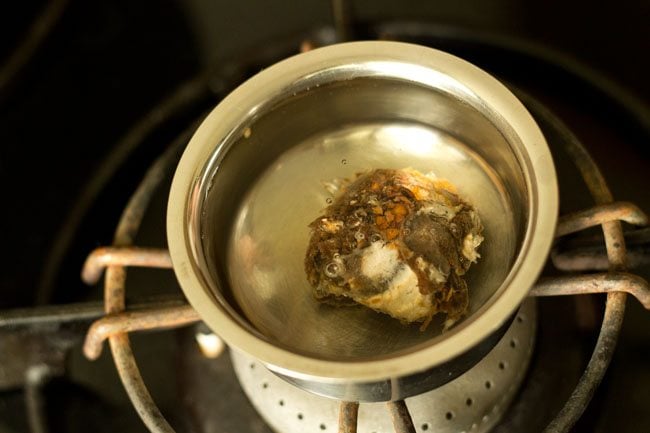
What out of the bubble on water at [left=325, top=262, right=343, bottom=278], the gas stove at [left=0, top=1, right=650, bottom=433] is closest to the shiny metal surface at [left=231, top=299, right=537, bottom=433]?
the gas stove at [left=0, top=1, right=650, bottom=433]

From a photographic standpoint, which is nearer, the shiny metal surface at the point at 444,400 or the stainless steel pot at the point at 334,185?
the stainless steel pot at the point at 334,185

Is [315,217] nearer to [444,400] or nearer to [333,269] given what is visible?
[333,269]

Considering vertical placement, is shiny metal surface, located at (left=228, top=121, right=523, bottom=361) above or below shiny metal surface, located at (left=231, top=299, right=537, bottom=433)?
above

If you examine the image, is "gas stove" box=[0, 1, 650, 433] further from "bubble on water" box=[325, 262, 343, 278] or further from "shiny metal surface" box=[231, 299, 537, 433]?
"bubble on water" box=[325, 262, 343, 278]

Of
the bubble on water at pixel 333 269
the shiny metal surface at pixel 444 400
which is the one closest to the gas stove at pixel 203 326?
the shiny metal surface at pixel 444 400

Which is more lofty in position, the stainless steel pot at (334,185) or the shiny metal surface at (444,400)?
the stainless steel pot at (334,185)

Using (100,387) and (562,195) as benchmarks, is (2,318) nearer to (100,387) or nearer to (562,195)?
(100,387)

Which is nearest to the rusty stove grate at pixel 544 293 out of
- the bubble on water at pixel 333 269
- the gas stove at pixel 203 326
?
the gas stove at pixel 203 326

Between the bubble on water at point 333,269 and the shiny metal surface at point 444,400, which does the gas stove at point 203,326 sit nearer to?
the shiny metal surface at point 444,400
